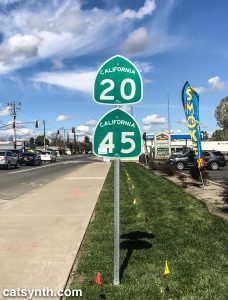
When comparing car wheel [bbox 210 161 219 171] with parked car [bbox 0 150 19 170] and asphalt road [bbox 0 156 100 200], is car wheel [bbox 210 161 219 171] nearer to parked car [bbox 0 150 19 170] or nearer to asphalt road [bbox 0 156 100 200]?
asphalt road [bbox 0 156 100 200]

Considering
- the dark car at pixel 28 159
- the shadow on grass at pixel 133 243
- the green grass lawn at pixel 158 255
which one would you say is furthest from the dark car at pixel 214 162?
the shadow on grass at pixel 133 243

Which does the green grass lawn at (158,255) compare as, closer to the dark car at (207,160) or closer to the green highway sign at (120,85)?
the green highway sign at (120,85)

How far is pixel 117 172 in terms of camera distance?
5074mm

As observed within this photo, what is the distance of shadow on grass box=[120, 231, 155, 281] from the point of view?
19.6 feet

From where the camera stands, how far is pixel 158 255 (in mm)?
6004

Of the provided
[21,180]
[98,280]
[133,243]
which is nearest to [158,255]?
[133,243]

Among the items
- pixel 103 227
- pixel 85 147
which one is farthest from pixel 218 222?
pixel 85 147

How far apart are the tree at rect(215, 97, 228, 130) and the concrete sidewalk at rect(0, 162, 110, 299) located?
103853 millimetres

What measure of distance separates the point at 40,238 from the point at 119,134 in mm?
3346

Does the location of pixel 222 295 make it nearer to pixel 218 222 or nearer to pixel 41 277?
pixel 41 277

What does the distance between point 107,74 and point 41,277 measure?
8.68ft

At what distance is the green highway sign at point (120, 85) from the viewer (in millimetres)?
5016

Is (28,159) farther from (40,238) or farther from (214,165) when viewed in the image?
(40,238)

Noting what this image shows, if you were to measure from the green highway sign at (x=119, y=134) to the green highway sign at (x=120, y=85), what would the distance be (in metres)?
0.17
